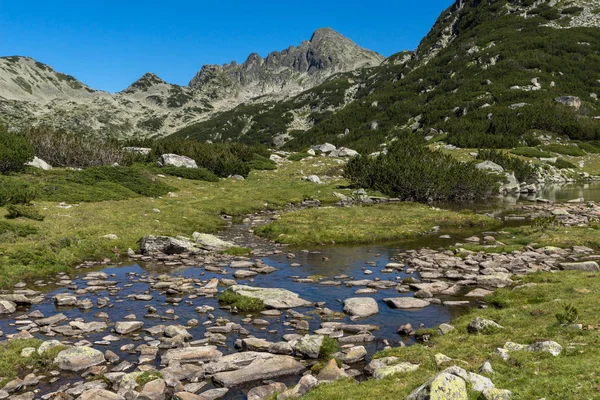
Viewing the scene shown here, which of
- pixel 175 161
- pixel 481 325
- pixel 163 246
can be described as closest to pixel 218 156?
pixel 175 161

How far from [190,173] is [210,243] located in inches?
1433

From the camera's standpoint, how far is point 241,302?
687 inches

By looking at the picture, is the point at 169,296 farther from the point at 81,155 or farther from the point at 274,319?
the point at 81,155

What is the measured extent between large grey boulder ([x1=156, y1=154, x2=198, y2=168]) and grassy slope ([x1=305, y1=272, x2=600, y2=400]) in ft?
194

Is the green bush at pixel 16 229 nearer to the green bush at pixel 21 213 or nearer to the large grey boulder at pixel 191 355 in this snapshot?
the green bush at pixel 21 213

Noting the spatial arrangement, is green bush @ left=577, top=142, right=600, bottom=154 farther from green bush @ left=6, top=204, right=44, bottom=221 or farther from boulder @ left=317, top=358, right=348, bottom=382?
green bush @ left=6, top=204, right=44, bottom=221

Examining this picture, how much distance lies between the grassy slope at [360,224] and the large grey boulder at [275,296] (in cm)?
1271

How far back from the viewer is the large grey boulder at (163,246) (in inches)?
1077

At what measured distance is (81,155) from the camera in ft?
216

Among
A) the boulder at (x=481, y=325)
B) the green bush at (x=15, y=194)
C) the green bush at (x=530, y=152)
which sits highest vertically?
the green bush at (x=530, y=152)

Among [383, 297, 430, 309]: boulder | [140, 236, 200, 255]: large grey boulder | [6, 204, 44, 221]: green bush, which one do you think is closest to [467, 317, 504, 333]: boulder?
[383, 297, 430, 309]: boulder

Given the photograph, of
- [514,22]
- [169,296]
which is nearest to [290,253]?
[169,296]

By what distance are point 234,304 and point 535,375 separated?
1163 centimetres

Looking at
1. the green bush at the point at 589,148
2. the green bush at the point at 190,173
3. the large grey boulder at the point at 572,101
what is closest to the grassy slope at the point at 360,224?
the green bush at the point at 190,173
